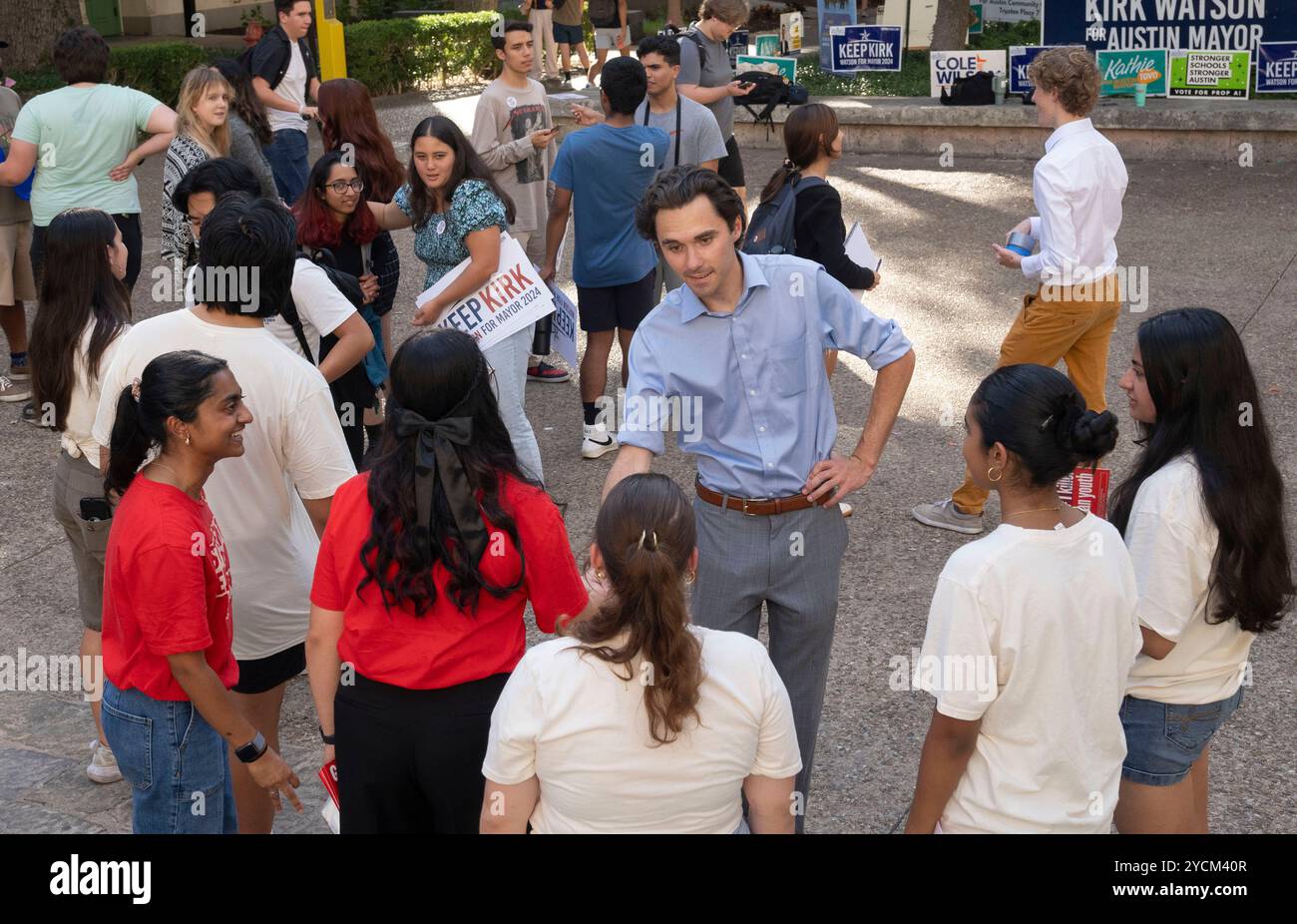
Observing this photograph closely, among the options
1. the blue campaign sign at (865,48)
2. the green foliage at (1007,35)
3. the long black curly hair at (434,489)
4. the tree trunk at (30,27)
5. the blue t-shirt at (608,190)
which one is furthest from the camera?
the tree trunk at (30,27)

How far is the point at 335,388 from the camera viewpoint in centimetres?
524

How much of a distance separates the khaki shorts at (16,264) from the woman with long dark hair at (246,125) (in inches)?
51.1

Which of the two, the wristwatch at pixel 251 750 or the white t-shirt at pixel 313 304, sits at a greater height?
the white t-shirt at pixel 313 304

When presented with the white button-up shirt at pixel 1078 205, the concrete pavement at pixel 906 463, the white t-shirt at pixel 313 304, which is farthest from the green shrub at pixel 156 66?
the white button-up shirt at pixel 1078 205

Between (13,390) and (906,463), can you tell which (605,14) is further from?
(906,463)

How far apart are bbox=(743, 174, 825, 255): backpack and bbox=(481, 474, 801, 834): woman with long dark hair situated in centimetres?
322

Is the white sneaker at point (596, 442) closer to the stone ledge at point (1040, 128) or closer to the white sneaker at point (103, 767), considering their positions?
the white sneaker at point (103, 767)

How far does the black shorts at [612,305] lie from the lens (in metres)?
6.75

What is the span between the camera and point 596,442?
22.4 feet

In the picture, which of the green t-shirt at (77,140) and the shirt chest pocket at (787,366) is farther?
the green t-shirt at (77,140)

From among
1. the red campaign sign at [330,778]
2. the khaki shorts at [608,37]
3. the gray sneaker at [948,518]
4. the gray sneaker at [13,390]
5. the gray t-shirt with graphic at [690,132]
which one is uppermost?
the khaki shorts at [608,37]

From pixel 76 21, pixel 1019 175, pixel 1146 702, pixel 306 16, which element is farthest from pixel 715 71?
pixel 76 21

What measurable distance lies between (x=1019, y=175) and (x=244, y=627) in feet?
32.2

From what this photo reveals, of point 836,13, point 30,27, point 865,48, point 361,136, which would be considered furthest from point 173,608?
point 30,27
